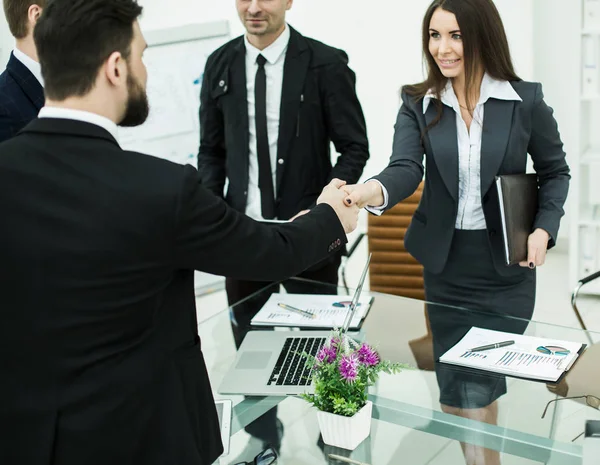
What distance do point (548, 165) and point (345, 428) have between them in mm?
1316

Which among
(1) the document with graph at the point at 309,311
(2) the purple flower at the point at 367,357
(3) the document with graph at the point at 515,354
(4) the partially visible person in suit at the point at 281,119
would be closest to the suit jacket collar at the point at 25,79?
(4) the partially visible person in suit at the point at 281,119

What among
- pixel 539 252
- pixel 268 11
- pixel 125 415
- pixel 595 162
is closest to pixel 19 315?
pixel 125 415

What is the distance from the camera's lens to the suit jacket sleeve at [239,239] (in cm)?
135

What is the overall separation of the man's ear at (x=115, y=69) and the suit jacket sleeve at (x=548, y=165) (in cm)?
153

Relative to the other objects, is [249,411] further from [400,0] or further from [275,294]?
[400,0]

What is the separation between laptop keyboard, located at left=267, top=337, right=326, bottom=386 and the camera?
200 centimetres

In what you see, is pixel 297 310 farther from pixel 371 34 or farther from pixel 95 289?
pixel 371 34

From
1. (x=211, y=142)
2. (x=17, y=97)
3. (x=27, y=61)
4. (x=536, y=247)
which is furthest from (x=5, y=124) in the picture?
(x=536, y=247)

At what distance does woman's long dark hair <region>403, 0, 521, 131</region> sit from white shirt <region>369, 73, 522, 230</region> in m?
0.03

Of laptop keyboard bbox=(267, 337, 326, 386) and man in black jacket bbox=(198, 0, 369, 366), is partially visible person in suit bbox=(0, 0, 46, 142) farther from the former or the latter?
laptop keyboard bbox=(267, 337, 326, 386)

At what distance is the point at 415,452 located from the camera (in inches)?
66.3

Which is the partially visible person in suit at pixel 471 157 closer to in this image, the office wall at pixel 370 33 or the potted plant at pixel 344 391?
→ the potted plant at pixel 344 391

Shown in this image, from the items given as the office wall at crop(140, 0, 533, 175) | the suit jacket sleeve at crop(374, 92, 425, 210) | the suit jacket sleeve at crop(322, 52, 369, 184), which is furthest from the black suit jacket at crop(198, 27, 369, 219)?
the office wall at crop(140, 0, 533, 175)

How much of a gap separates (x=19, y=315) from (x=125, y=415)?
0.26m
